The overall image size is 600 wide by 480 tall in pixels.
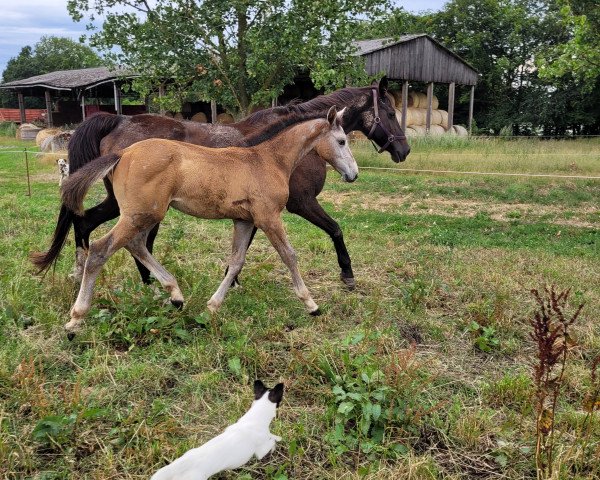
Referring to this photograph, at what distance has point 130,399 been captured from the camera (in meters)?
3.23

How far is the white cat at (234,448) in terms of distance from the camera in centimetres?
221

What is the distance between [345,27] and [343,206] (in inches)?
200

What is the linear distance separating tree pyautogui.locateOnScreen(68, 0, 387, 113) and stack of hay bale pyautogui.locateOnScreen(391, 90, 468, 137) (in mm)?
12315

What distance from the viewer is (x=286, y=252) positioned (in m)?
4.39

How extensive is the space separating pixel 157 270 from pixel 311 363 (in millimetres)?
1461

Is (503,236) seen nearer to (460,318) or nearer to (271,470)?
(460,318)

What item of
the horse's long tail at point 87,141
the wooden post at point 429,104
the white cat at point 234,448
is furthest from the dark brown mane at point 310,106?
the wooden post at point 429,104

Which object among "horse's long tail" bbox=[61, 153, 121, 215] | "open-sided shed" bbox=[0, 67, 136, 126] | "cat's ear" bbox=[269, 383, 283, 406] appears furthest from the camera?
"open-sided shed" bbox=[0, 67, 136, 126]

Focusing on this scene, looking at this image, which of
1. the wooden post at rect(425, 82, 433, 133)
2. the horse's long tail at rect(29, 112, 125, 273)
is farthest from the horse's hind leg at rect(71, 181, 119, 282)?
the wooden post at rect(425, 82, 433, 133)

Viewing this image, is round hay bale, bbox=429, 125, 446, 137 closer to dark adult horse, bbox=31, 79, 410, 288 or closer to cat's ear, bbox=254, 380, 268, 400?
dark adult horse, bbox=31, 79, 410, 288

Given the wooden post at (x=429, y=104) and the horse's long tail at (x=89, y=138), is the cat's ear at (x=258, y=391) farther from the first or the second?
the wooden post at (x=429, y=104)

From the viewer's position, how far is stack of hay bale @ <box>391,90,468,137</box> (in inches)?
1017

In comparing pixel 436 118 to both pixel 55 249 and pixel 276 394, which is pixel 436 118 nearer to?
pixel 55 249

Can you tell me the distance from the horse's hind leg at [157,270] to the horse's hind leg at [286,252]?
80 cm
